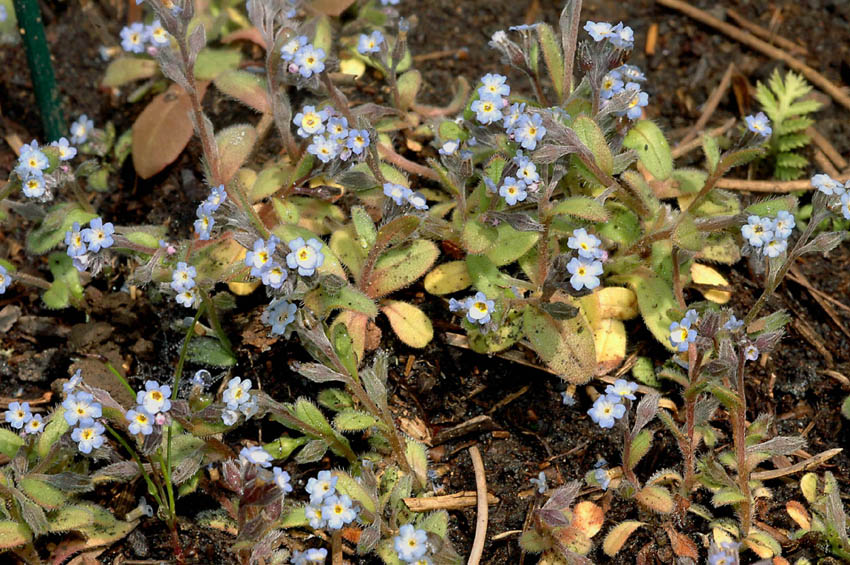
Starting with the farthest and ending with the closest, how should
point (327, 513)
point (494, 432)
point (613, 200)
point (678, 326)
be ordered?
point (613, 200), point (494, 432), point (678, 326), point (327, 513)

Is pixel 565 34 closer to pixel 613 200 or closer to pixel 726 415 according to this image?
pixel 613 200

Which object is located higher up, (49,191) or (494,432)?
(49,191)

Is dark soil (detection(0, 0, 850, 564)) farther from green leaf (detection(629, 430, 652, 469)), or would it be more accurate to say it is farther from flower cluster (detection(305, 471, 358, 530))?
flower cluster (detection(305, 471, 358, 530))

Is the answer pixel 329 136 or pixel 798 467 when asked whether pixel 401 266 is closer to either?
pixel 329 136

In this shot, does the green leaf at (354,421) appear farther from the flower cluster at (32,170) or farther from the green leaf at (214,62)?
the green leaf at (214,62)

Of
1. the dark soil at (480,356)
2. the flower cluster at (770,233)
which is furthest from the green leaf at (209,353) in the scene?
the flower cluster at (770,233)

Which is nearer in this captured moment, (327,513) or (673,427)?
(327,513)

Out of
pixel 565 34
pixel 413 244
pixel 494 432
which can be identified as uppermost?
pixel 565 34

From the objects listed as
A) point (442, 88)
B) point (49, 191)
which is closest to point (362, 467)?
point (49, 191)
